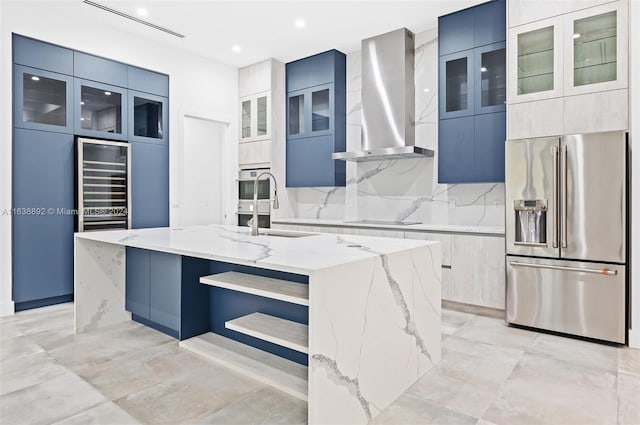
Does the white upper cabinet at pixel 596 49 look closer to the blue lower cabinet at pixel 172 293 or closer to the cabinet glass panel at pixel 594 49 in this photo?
the cabinet glass panel at pixel 594 49

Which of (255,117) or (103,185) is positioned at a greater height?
(255,117)

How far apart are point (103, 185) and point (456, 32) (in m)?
4.07

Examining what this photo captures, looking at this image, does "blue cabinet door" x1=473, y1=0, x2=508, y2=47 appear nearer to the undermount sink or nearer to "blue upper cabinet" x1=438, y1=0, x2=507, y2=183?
"blue upper cabinet" x1=438, y1=0, x2=507, y2=183

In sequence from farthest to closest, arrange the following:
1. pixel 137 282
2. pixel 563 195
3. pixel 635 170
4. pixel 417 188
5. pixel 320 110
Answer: pixel 320 110
pixel 417 188
pixel 137 282
pixel 563 195
pixel 635 170

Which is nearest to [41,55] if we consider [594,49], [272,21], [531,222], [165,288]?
[272,21]

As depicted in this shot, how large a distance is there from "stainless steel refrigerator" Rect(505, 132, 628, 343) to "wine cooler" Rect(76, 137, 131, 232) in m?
3.98

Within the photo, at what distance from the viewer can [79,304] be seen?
314cm

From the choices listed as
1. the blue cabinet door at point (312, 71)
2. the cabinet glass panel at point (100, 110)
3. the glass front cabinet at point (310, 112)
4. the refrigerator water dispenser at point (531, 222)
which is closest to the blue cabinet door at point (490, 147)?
the refrigerator water dispenser at point (531, 222)

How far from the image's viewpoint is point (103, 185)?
14.2ft

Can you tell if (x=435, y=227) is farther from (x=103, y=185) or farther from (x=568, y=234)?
(x=103, y=185)

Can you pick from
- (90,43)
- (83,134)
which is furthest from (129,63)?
(83,134)

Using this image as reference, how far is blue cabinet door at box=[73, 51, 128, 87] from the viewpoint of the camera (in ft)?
13.6

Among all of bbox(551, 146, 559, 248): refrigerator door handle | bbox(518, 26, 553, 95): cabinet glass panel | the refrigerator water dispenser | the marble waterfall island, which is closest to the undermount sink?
the marble waterfall island

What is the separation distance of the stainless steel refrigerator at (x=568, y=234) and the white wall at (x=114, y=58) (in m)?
3.84
